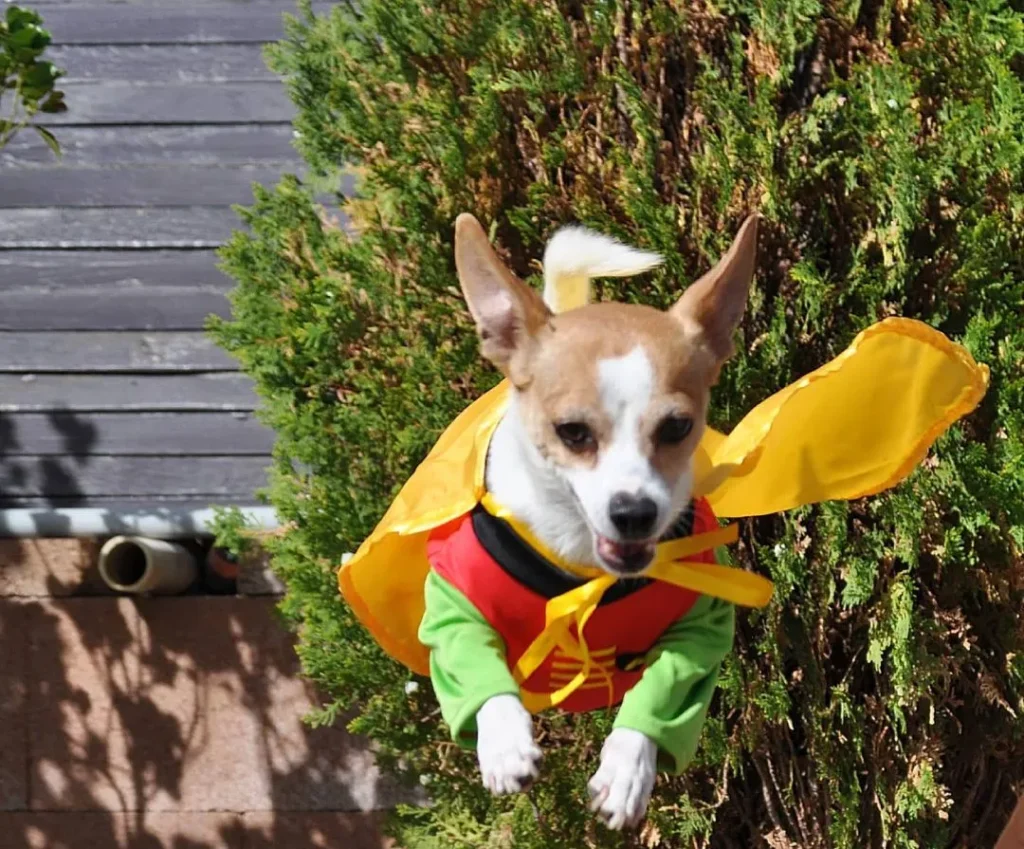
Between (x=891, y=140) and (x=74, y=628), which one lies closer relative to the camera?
(x=891, y=140)

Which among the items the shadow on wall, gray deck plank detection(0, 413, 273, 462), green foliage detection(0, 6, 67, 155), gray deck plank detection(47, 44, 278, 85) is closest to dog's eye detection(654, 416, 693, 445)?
green foliage detection(0, 6, 67, 155)

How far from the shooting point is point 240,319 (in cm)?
334

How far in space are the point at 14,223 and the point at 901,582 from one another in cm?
337

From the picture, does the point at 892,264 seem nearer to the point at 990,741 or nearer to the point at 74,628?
the point at 990,741

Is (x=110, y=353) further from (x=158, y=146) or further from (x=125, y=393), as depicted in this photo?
(x=158, y=146)

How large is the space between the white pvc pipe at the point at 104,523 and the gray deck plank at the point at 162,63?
1.52 m

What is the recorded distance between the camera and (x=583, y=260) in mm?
2145

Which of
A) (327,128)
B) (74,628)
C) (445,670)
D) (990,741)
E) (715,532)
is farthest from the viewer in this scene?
(74,628)

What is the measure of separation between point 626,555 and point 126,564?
9.24ft

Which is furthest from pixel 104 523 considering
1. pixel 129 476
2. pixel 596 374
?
pixel 596 374

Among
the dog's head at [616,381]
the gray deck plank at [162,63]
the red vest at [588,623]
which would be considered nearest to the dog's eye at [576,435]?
the dog's head at [616,381]

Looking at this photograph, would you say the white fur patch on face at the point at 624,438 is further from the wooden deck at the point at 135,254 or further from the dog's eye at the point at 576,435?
the wooden deck at the point at 135,254

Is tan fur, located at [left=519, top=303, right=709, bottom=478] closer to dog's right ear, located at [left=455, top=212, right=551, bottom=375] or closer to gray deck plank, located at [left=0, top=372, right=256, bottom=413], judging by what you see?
dog's right ear, located at [left=455, top=212, right=551, bottom=375]

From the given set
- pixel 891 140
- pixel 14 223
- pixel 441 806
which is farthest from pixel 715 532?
pixel 14 223
